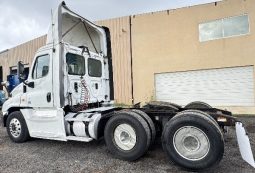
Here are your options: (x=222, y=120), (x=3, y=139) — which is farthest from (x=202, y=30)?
(x=3, y=139)

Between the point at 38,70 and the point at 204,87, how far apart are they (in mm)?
10377

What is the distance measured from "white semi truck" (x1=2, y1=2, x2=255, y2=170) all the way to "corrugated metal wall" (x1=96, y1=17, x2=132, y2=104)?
8174 millimetres

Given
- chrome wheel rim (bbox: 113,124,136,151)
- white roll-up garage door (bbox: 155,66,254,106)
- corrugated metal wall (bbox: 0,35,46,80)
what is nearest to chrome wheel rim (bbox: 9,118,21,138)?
chrome wheel rim (bbox: 113,124,136,151)

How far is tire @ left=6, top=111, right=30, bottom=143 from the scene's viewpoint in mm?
7512

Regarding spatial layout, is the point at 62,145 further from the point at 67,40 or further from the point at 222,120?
the point at 222,120

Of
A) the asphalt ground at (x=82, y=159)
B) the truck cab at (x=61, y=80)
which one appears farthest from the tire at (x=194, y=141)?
the truck cab at (x=61, y=80)

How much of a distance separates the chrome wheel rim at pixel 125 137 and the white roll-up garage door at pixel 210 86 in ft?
33.6

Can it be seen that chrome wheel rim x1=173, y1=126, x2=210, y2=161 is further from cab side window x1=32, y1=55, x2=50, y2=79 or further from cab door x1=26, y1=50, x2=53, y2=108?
cab side window x1=32, y1=55, x2=50, y2=79

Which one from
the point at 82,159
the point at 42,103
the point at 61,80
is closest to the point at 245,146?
the point at 82,159

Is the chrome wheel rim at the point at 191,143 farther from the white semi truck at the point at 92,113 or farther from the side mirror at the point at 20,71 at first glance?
the side mirror at the point at 20,71

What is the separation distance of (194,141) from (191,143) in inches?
2.7

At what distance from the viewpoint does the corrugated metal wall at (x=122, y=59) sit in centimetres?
1698

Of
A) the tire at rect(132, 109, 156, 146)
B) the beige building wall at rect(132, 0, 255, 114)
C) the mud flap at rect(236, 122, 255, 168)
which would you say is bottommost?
the mud flap at rect(236, 122, 255, 168)

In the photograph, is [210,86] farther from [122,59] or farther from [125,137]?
[125,137]
